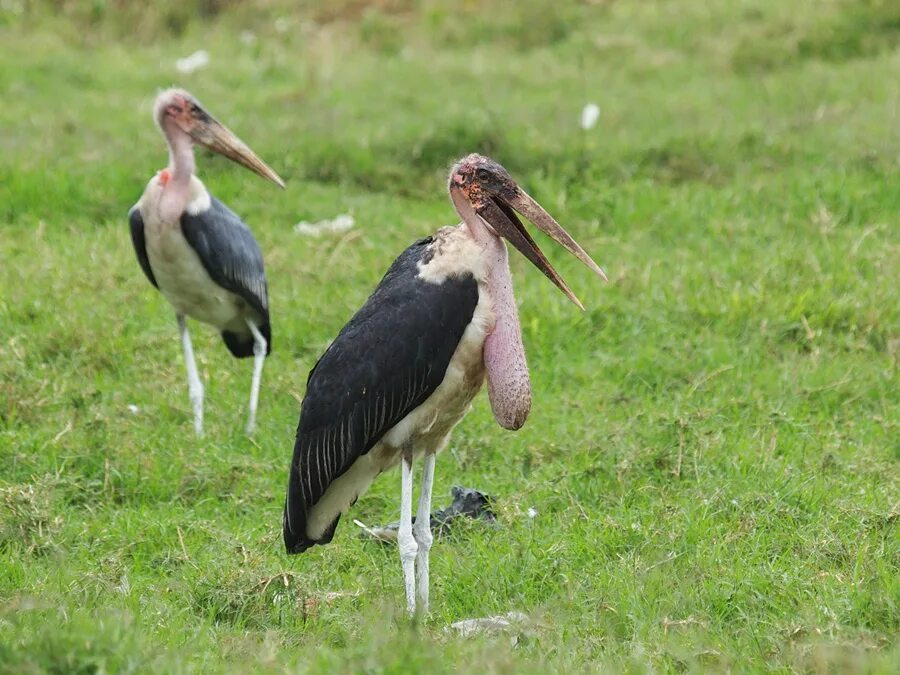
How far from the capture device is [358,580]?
4418 millimetres

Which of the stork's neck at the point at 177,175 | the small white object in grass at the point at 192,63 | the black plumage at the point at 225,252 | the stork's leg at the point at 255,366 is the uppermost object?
the stork's neck at the point at 177,175

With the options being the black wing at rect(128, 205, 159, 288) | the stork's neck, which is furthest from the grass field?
the stork's neck

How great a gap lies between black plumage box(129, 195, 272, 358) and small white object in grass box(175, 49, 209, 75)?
203 inches

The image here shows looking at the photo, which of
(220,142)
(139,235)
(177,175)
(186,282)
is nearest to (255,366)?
(186,282)

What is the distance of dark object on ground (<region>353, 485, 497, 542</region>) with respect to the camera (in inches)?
187

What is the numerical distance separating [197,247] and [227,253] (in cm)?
12

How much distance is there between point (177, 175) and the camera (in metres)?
6.02

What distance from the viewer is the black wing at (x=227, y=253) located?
5977mm

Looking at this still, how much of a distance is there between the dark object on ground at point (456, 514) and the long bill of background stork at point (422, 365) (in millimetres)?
390

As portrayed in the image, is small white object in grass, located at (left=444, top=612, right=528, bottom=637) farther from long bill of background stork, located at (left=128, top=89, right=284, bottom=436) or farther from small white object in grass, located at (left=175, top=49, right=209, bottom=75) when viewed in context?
small white object in grass, located at (left=175, top=49, right=209, bottom=75)

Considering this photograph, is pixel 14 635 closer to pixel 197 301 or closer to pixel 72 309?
pixel 197 301

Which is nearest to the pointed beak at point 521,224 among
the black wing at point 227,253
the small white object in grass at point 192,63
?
the black wing at point 227,253

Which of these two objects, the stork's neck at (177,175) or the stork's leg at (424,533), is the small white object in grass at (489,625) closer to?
the stork's leg at (424,533)

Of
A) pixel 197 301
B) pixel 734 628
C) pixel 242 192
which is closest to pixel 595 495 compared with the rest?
pixel 734 628
